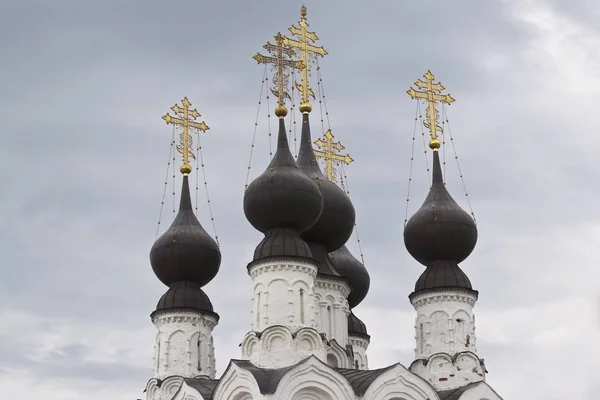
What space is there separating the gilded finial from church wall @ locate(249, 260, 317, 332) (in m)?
3.27

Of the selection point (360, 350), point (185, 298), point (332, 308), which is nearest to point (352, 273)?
point (360, 350)

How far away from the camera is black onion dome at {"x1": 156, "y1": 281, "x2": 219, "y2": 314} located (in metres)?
25.7

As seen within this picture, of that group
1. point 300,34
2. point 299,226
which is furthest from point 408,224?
point 300,34

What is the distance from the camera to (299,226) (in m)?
22.3

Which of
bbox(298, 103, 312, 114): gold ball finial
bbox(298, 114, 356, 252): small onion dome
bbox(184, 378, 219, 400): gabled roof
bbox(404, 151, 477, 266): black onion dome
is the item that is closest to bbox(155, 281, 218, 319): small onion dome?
bbox(184, 378, 219, 400): gabled roof

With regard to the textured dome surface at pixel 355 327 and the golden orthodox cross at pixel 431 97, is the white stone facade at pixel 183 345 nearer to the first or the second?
the textured dome surface at pixel 355 327

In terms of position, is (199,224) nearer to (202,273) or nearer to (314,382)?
(202,273)

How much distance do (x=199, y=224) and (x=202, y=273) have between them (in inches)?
48.5

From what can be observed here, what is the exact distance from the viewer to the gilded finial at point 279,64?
2336 centimetres

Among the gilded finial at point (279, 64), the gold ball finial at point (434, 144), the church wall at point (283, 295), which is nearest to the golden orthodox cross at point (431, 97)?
the gold ball finial at point (434, 144)

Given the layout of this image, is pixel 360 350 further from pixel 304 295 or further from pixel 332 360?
pixel 304 295

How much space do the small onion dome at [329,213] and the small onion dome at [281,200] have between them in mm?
2314

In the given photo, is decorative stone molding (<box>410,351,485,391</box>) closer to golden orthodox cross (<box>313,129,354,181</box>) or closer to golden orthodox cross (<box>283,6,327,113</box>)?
golden orthodox cross (<box>283,6,327,113</box>)

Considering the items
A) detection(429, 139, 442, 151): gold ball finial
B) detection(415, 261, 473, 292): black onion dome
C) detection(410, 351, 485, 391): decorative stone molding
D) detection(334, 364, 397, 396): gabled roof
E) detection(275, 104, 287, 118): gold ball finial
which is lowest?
detection(334, 364, 397, 396): gabled roof
